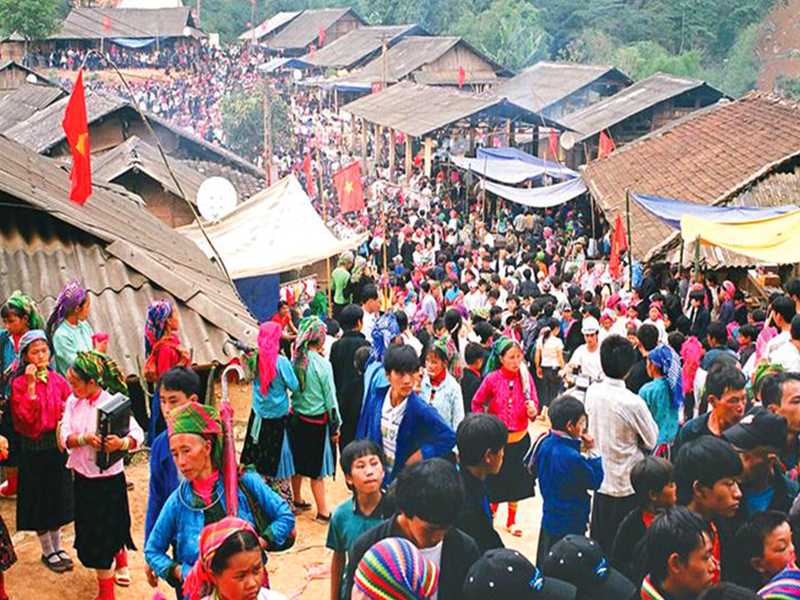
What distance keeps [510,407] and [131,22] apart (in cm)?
5749

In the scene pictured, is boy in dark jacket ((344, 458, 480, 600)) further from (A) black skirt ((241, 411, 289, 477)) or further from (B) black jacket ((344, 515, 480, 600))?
(A) black skirt ((241, 411, 289, 477))

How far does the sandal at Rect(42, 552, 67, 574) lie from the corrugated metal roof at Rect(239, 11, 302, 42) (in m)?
61.0

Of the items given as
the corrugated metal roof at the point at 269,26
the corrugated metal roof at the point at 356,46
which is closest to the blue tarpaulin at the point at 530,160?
the corrugated metal roof at the point at 356,46

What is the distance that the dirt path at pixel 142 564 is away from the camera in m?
6.02

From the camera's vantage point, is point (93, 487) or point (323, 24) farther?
point (323, 24)

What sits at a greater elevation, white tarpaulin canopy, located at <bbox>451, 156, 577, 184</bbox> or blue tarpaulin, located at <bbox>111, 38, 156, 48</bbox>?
white tarpaulin canopy, located at <bbox>451, 156, 577, 184</bbox>

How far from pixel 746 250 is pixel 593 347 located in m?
3.15

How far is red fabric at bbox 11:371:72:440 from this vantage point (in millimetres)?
5859

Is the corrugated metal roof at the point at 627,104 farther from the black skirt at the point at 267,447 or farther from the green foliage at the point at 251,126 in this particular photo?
the black skirt at the point at 267,447

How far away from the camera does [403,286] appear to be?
1594 centimetres

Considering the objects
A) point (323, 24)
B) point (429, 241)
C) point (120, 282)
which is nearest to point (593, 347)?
point (120, 282)

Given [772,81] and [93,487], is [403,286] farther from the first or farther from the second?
[772,81]

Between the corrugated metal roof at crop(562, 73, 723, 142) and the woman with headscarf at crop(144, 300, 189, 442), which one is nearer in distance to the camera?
the woman with headscarf at crop(144, 300, 189, 442)

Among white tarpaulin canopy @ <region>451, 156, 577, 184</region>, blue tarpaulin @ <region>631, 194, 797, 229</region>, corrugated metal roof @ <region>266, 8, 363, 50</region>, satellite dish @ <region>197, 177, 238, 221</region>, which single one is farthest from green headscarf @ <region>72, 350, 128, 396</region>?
corrugated metal roof @ <region>266, 8, 363, 50</region>
